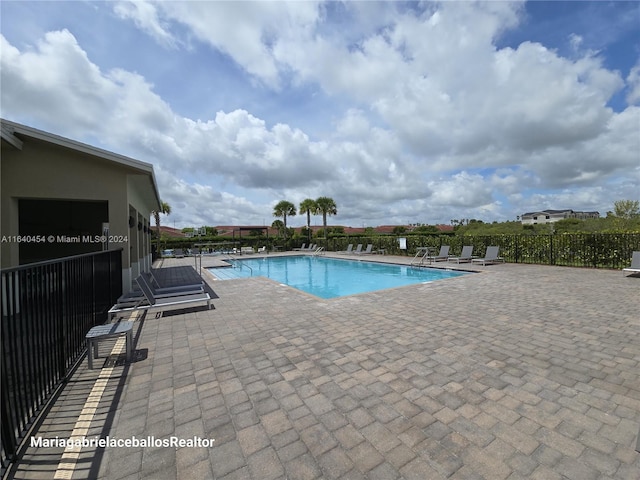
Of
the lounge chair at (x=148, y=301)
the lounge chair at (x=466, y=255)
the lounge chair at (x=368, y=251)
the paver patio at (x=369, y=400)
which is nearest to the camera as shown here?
the paver patio at (x=369, y=400)

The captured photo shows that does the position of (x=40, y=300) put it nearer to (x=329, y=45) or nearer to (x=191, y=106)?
(x=191, y=106)

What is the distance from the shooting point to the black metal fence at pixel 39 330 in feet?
7.81

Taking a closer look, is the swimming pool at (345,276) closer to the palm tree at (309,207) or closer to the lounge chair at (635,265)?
the lounge chair at (635,265)

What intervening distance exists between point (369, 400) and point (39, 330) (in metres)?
3.74

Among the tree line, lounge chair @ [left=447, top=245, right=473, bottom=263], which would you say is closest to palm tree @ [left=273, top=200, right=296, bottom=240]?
the tree line

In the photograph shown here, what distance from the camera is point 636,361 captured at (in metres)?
3.75

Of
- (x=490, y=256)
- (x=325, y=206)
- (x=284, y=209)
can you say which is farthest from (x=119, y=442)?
(x=284, y=209)

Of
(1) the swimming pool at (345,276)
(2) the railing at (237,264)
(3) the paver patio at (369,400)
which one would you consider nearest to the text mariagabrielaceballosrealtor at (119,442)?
(3) the paver patio at (369,400)

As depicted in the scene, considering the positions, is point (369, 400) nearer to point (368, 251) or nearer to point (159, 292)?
point (159, 292)

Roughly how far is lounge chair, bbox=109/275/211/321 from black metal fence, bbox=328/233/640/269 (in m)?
16.7

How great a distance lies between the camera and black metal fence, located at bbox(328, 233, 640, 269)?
1262 cm

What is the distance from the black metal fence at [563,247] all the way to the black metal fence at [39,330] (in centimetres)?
1888

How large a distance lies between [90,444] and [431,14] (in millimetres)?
12774

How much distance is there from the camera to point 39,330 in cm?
315
